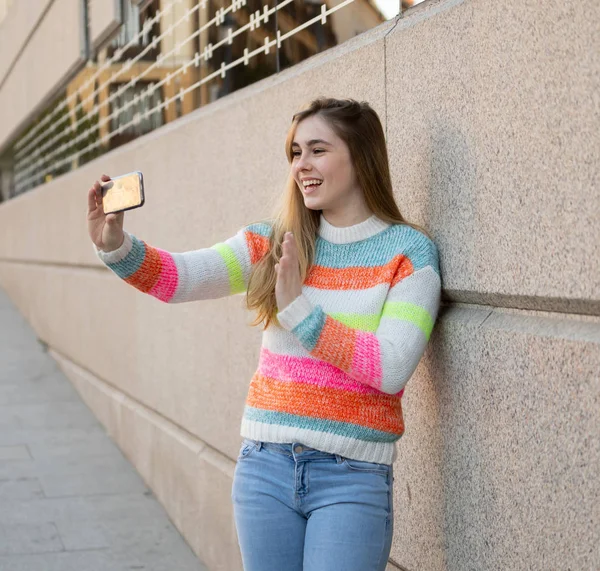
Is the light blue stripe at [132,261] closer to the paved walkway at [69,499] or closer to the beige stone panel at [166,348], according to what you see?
the beige stone panel at [166,348]

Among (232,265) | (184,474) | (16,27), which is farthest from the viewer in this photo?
(16,27)

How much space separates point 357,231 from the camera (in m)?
3.08

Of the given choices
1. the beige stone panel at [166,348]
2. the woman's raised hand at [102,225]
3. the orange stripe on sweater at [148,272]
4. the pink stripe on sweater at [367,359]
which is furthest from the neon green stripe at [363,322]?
the beige stone panel at [166,348]

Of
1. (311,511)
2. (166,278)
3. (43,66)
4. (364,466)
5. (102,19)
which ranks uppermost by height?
(43,66)

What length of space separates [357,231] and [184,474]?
3146 mm

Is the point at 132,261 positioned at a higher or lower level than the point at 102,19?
lower

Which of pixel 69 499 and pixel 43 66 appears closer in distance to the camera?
pixel 69 499

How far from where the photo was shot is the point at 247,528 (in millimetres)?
2900

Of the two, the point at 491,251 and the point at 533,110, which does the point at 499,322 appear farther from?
the point at 533,110

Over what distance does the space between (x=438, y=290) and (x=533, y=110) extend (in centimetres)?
59

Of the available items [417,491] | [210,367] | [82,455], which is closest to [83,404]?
[82,455]

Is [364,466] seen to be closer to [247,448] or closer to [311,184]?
[247,448]

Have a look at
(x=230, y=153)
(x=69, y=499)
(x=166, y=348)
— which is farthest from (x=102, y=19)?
(x=69, y=499)

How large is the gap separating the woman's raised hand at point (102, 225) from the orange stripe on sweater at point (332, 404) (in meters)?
0.59
